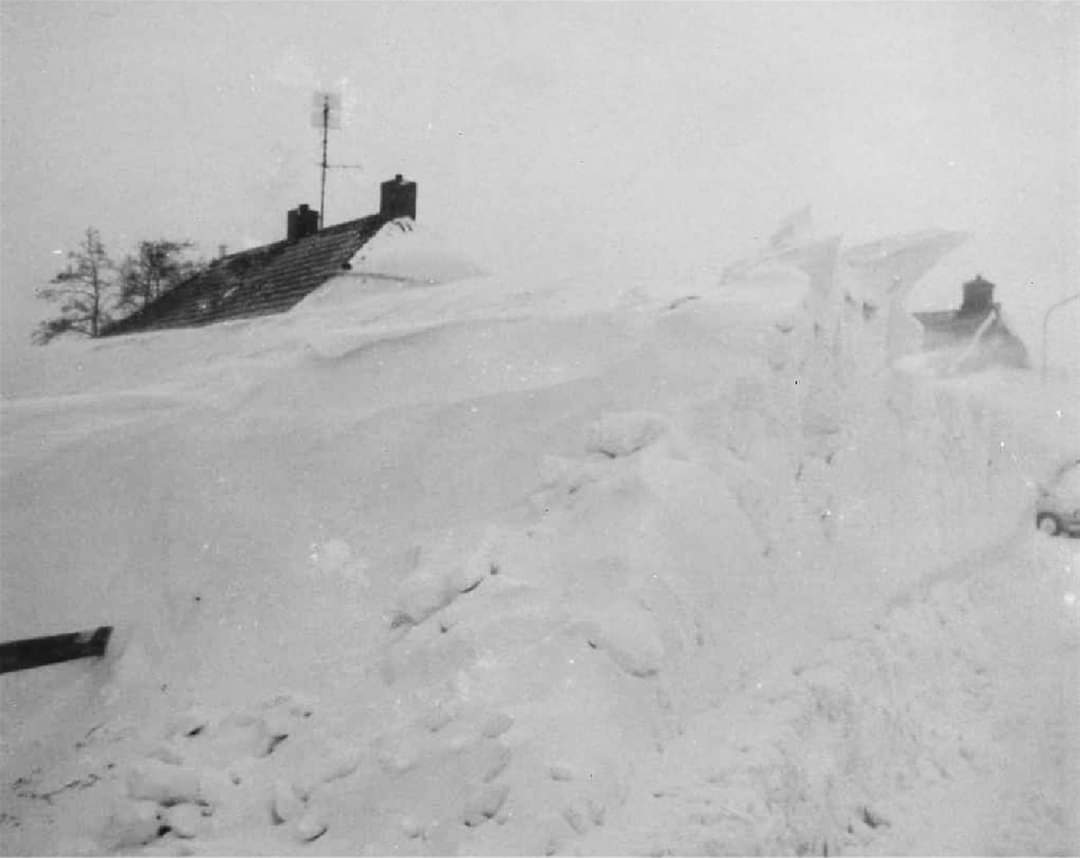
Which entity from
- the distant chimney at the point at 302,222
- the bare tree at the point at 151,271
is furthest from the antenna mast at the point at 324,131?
the bare tree at the point at 151,271

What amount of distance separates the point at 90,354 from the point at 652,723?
8231 millimetres

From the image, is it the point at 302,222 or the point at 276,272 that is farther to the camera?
the point at 302,222

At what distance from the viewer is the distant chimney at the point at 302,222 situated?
17.1m

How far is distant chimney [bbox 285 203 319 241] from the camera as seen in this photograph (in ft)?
56.2

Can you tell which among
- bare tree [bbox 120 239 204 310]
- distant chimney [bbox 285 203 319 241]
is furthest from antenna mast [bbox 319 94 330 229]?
bare tree [bbox 120 239 204 310]

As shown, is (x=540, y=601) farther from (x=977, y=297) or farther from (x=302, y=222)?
(x=977, y=297)

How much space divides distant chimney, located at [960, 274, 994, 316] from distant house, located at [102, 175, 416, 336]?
18503mm

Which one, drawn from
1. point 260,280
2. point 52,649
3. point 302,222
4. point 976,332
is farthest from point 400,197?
point 976,332

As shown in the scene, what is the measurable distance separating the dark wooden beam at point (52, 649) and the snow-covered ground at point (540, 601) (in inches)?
3.8

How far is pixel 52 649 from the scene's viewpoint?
3824 mm

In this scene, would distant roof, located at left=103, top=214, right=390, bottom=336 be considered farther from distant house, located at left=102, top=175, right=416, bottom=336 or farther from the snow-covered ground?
the snow-covered ground

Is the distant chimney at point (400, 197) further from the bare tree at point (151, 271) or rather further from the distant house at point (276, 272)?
the bare tree at point (151, 271)

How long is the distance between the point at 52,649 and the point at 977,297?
26.5 m

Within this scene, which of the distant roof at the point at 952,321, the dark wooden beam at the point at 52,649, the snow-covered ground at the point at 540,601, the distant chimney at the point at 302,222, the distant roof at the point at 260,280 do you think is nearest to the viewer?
the snow-covered ground at the point at 540,601
